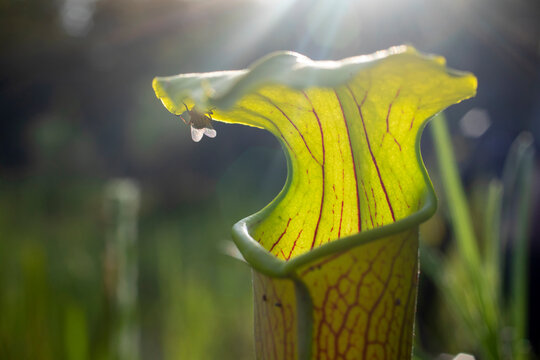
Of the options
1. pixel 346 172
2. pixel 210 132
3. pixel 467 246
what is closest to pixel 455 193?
pixel 467 246

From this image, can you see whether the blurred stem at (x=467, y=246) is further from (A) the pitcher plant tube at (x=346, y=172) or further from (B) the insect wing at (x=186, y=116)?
(B) the insect wing at (x=186, y=116)

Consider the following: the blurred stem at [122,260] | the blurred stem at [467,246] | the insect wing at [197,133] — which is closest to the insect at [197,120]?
the insect wing at [197,133]

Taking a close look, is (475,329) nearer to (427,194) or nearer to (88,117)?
(427,194)

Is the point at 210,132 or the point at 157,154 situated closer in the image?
the point at 210,132

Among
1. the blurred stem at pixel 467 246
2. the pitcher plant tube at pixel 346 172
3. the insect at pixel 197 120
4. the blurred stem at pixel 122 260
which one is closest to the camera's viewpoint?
the pitcher plant tube at pixel 346 172

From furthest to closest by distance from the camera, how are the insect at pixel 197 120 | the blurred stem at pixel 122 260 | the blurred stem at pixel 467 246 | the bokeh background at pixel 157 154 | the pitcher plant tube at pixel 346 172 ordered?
the bokeh background at pixel 157 154 → the blurred stem at pixel 122 260 → the blurred stem at pixel 467 246 → the insect at pixel 197 120 → the pitcher plant tube at pixel 346 172

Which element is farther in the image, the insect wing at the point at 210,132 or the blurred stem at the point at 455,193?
the blurred stem at the point at 455,193

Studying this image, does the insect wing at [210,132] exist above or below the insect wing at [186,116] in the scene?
below

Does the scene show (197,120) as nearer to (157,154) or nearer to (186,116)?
(186,116)
